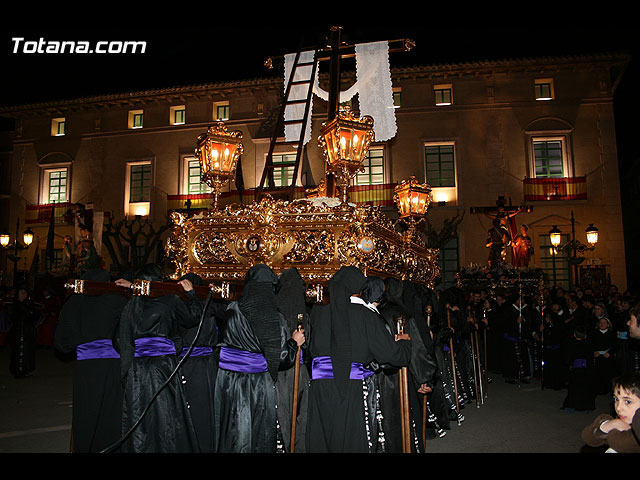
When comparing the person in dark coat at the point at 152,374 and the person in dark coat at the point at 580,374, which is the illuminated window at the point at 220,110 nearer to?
the person in dark coat at the point at 580,374

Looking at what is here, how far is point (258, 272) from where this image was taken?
3938mm

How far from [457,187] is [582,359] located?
14444 mm

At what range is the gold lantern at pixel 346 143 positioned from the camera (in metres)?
4.83

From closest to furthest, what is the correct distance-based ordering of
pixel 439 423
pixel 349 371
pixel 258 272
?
pixel 349 371, pixel 258 272, pixel 439 423

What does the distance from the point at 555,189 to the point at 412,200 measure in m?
16.0

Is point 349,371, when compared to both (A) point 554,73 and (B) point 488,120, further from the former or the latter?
(A) point 554,73

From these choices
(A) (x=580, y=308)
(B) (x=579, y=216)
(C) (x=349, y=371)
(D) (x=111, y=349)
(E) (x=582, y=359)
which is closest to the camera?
(C) (x=349, y=371)

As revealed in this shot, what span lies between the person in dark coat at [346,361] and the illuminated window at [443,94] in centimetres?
1967

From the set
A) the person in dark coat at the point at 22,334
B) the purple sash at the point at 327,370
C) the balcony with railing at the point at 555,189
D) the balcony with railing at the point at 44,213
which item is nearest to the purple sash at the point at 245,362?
the purple sash at the point at 327,370

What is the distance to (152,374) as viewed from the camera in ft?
13.6

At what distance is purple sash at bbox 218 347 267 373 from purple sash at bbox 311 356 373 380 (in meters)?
0.42

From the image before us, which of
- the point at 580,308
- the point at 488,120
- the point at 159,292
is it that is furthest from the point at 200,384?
the point at 488,120

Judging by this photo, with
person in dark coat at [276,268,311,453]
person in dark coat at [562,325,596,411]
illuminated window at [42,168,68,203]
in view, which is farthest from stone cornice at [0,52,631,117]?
person in dark coat at [276,268,311,453]

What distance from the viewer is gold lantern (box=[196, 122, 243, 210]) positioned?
542cm
